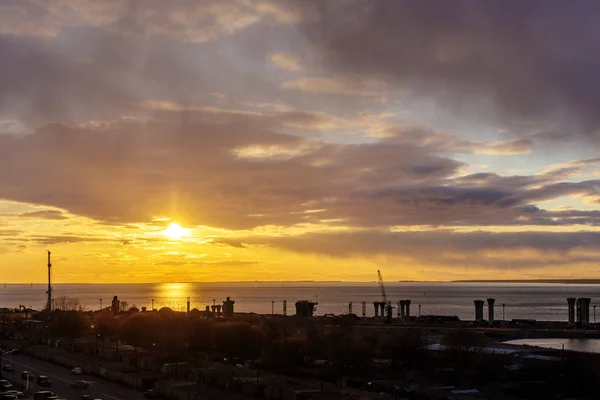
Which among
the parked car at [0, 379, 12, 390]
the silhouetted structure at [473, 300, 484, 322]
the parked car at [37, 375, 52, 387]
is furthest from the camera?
the silhouetted structure at [473, 300, 484, 322]

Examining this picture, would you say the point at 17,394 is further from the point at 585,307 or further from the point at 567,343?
the point at 585,307

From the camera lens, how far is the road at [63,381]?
45934 mm

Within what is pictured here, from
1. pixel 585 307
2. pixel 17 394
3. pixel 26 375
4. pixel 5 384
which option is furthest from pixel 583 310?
pixel 17 394

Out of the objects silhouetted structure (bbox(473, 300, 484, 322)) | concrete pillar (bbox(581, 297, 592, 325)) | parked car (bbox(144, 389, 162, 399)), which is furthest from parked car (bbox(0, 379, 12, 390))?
concrete pillar (bbox(581, 297, 592, 325))

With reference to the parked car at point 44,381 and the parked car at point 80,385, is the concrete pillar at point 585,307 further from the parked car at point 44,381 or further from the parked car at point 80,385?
the parked car at point 44,381

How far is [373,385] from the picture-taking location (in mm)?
48469

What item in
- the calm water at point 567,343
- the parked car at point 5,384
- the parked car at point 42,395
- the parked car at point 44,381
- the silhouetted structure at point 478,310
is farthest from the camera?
the silhouetted structure at point 478,310

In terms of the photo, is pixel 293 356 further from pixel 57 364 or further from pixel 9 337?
pixel 9 337

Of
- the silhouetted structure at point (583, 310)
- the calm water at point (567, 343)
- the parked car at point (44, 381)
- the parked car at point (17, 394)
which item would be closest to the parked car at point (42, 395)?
the parked car at point (17, 394)

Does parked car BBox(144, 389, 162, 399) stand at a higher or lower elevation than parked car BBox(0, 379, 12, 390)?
lower

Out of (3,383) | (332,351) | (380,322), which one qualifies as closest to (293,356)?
(332,351)

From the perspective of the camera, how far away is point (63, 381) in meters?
51.8

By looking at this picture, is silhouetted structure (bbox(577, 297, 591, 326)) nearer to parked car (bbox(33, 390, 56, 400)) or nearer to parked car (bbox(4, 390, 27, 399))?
parked car (bbox(33, 390, 56, 400))

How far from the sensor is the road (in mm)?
45934
